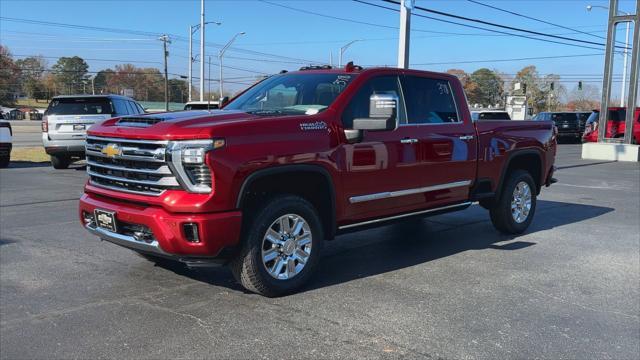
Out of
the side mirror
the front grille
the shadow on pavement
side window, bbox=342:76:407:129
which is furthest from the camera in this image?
the shadow on pavement

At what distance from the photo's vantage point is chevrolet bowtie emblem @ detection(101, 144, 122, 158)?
15.1 ft

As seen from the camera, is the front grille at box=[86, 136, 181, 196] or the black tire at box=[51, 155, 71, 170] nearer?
the front grille at box=[86, 136, 181, 196]

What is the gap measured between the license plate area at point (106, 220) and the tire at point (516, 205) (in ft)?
15.8

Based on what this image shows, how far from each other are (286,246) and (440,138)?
7.50 feet

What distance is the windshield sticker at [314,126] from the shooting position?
4742 millimetres

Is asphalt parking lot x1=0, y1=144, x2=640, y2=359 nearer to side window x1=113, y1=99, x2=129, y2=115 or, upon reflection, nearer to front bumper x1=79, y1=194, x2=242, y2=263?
front bumper x1=79, y1=194, x2=242, y2=263

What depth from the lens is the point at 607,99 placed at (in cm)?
2162

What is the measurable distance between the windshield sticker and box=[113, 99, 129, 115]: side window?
411 inches

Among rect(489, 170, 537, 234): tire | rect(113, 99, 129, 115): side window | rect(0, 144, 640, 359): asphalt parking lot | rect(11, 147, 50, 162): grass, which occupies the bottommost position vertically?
rect(11, 147, 50, 162): grass

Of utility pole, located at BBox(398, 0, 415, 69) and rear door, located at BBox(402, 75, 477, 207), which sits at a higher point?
utility pole, located at BBox(398, 0, 415, 69)

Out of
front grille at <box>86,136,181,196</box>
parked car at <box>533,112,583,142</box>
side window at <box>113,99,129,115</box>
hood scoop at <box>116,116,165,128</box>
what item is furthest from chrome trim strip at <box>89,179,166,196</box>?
parked car at <box>533,112,583,142</box>

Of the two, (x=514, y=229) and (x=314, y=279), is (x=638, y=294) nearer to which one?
(x=514, y=229)

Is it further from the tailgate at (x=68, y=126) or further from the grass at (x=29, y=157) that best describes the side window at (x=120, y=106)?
the grass at (x=29, y=157)

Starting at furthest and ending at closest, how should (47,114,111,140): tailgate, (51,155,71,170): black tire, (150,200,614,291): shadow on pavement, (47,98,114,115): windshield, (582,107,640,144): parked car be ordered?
1. (582,107,640,144): parked car
2. (51,155,71,170): black tire
3. (47,98,114,115): windshield
4. (47,114,111,140): tailgate
5. (150,200,614,291): shadow on pavement
